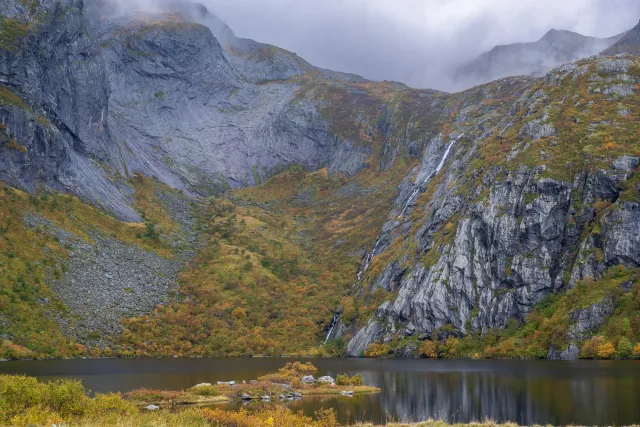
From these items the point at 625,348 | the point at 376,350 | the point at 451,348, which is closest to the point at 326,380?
the point at 625,348

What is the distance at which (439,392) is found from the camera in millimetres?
48406

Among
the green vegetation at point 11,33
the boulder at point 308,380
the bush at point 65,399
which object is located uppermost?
the green vegetation at point 11,33

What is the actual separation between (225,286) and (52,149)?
48.3 metres

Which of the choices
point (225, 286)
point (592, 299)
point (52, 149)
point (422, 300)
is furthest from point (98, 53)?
point (592, 299)

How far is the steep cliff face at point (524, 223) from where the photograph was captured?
3797 inches

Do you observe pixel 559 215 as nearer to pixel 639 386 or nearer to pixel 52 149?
pixel 639 386

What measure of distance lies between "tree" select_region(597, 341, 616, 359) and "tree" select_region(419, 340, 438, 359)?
27.4 m

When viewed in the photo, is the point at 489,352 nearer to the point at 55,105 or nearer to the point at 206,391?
the point at 206,391

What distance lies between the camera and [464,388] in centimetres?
4991

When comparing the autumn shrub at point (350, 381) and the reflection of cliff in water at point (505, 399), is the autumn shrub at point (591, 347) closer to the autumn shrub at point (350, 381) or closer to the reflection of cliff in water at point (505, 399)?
the reflection of cliff in water at point (505, 399)

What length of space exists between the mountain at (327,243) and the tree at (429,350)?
34.5 inches

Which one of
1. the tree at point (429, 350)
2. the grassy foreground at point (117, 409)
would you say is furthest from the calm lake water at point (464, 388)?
the tree at point (429, 350)

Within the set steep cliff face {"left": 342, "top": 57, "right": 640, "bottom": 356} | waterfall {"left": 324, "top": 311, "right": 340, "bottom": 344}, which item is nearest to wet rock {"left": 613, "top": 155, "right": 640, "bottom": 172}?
steep cliff face {"left": 342, "top": 57, "right": 640, "bottom": 356}

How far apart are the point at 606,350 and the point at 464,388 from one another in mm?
36223
